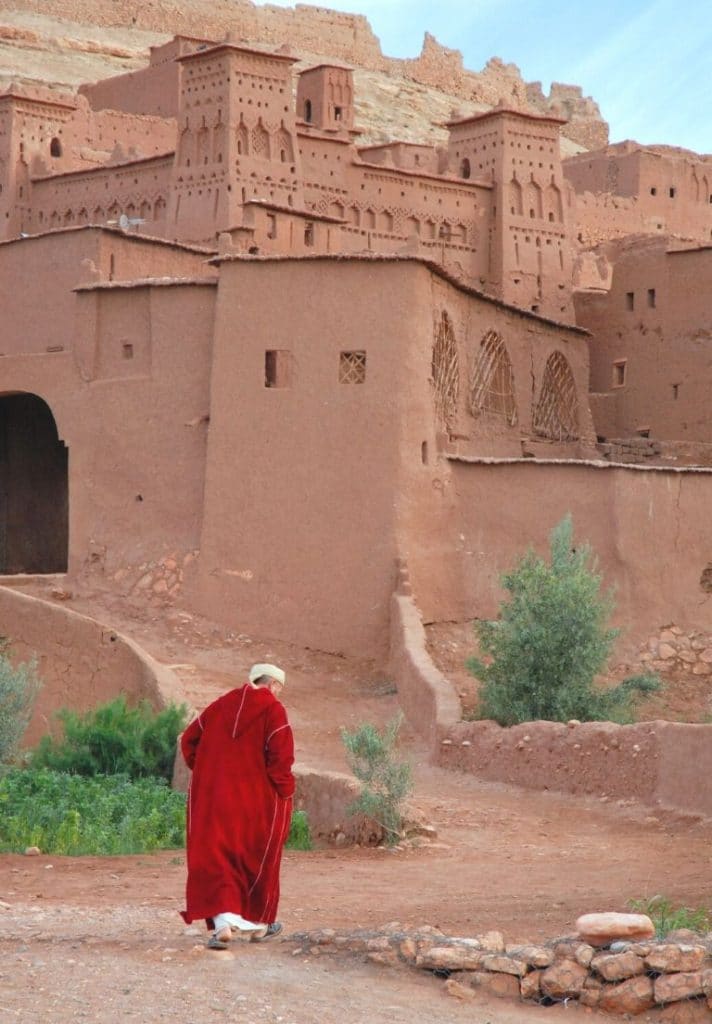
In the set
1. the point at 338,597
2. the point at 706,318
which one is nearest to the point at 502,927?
the point at 338,597

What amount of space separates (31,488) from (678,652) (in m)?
10.6

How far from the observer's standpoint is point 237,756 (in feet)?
30.8

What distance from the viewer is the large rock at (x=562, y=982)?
332 inches

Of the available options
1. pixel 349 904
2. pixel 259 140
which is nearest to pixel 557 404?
pixel 259 140

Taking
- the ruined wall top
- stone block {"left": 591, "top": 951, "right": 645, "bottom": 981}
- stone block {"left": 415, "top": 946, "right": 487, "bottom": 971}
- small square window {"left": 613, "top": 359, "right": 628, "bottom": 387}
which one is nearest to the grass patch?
→ stone block {"left": 415, "top": 946, "right": 487, "bottom": 971}

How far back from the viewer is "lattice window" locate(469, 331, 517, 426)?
25.4 m

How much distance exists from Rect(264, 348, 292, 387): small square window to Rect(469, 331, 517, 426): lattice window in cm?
352

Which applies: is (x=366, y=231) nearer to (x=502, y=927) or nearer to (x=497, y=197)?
(x=497, y=197)

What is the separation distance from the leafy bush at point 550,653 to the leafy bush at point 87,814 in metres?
Answer: 3.90

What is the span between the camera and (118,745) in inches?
670

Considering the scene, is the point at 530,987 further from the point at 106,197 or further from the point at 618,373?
the point at 106,197

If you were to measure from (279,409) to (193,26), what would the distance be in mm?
37067

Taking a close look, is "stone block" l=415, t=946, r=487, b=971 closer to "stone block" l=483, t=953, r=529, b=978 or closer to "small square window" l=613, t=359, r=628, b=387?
"stone block" l=483, t=953, r=529, b=978

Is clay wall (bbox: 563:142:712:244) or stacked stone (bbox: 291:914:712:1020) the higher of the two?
clay wall (bbox: 563:142:712:244)
